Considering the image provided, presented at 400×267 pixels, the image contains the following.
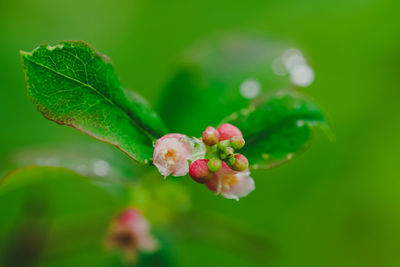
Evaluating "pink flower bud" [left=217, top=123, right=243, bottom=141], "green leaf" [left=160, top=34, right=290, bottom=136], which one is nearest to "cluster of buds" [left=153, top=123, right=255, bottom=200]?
"pink flower bud" [left=217, top=123, right=243, bottom=141]

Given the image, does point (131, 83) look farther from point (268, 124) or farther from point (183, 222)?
point (268, 124)

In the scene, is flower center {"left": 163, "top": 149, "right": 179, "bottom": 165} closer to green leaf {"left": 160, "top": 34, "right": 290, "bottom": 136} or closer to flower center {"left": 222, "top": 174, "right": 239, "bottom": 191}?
flower center {"left": 222, "top": 174, "right": 239, "bottom": 191}

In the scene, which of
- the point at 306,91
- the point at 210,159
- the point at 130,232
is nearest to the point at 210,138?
the point at 210,159

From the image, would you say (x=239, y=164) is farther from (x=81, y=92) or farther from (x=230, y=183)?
(x=81, y=92)

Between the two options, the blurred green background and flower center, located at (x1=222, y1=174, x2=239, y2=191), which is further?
the blurred green background

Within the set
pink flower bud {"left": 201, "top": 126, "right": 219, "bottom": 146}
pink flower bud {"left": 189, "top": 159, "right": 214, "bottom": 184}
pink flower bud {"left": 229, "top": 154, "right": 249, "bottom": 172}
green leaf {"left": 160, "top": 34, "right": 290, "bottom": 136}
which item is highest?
green leaf {"left": 160, "top": 34, "right": 290, "bottom": 136}

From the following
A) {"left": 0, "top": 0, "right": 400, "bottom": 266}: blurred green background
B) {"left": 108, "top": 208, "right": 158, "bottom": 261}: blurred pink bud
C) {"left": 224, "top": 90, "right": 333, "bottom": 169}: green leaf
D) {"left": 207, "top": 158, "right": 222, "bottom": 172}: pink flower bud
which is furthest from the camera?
{"left": 0, "top": 0, "right": 400, "bottom": 266}: blurred green background

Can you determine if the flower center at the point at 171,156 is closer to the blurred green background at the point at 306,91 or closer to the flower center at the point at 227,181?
the flower center at the point at 227,181
